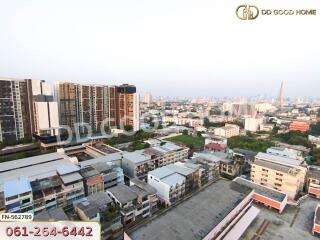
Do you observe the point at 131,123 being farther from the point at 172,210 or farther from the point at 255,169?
the point at 172,210

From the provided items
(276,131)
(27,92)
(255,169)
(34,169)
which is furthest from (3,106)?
(276,131)

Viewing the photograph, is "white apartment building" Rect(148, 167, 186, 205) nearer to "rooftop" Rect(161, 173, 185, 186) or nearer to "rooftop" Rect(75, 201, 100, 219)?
"rooftop" Rect(161, 173, 185, 186)

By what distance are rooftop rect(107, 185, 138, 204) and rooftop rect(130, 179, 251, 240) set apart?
5.99 ft

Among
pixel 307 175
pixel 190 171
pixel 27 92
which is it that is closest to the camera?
A: pixel 190 171

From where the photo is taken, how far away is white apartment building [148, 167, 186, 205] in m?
9.63

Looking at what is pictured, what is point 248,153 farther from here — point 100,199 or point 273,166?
point 100,199

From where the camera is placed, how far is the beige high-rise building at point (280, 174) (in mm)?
11242

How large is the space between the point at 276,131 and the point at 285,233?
22.3 metres

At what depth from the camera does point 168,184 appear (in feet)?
31.4

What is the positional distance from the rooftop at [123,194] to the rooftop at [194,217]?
5.99 ft

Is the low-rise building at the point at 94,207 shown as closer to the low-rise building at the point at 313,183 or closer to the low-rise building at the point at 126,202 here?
the low-rise building at the point at 126,202

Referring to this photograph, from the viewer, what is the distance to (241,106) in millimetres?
45812

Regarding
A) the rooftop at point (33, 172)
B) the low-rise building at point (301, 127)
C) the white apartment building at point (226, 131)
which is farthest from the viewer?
the low-rise building at point (301, 127)

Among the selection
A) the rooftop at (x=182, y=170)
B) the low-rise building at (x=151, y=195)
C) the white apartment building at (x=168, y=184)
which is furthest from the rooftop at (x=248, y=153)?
the low-rise building at (x=151, y=195)
